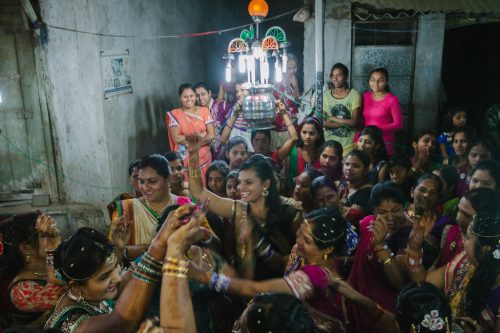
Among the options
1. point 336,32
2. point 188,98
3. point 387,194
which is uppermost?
point 336,32

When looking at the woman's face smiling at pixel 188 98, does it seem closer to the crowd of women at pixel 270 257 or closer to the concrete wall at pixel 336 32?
the crowd of women at pixel 270 257

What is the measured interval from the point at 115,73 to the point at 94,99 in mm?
585

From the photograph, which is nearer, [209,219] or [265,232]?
[265,232]

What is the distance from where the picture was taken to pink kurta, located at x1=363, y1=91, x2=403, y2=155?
6.15 metres

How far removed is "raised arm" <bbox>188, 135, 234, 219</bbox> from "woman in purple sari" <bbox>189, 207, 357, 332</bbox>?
76cm

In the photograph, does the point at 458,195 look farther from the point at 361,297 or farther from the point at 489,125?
the point at 489,125

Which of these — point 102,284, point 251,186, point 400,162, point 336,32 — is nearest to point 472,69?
point 336,32

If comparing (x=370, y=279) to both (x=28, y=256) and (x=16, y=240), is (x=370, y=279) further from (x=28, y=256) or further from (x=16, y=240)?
(x=16, y=240)

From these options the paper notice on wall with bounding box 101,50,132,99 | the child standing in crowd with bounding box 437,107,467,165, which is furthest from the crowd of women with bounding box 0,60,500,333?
the paper notice on wall with bounding box 101,50,132,99

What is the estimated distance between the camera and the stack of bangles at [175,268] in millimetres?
1927

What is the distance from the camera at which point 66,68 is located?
19.7 feet

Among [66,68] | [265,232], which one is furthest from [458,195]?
[66,68]

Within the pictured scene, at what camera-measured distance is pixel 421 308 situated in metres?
1.98

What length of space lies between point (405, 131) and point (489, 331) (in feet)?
17.9
